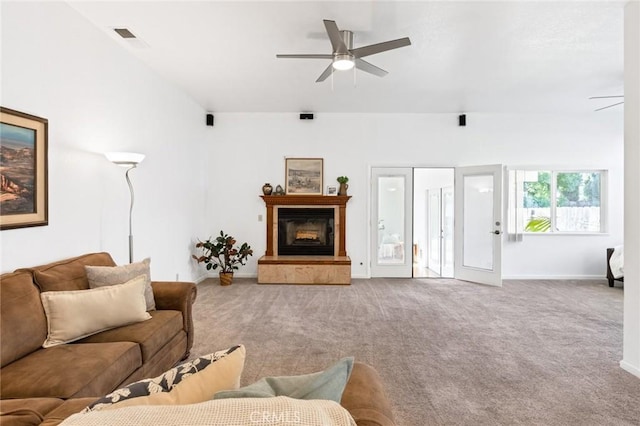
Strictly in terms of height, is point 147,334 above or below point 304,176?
below

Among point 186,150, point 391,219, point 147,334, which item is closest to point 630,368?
point 147,334

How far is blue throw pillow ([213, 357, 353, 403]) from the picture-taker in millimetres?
852

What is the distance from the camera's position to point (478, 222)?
623 centimetres

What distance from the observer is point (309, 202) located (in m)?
6.38

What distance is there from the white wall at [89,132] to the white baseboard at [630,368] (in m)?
4.68

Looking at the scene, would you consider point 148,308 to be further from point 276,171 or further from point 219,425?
point 276,171

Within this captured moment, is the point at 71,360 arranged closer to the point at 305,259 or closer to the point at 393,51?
the point at 393,51

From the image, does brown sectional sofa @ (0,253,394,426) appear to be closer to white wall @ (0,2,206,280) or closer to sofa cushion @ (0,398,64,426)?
sofa cushion @ (0,398,64,426)

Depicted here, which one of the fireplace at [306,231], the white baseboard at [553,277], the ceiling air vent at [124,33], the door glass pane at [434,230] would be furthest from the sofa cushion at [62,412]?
the door glass pane at [434,230]

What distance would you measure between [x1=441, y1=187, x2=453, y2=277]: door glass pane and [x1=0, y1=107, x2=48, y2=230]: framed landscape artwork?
21.7 ft

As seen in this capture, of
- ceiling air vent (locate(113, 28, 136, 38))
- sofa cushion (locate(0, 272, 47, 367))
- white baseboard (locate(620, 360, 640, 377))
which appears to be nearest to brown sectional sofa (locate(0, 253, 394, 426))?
sofa cushion (locate(0, 272, 47, 367))

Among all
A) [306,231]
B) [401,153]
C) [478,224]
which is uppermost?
[401,153]

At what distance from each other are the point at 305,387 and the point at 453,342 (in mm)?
2975

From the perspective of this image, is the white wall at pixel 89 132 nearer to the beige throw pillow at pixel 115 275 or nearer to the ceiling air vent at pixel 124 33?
the ceiling air vent at pixel 124 33
